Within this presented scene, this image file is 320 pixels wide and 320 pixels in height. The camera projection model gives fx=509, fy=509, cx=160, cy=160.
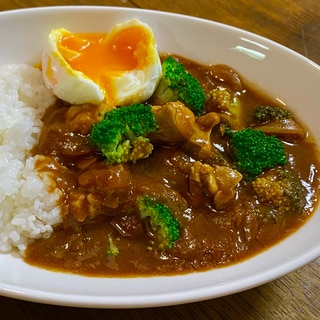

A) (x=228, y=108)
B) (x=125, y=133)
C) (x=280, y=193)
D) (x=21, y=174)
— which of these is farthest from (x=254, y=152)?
(x=21, y=174)

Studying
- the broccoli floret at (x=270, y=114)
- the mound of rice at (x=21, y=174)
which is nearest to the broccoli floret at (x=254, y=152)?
the broccoli floret at (x=270, y=114)

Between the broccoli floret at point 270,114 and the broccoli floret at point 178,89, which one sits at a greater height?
the broccoli floret at point 270,114

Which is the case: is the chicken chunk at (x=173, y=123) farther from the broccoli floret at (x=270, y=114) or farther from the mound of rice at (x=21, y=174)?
the mound of rice at (x=21, y=174)

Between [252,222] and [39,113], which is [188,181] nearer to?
[252,222]

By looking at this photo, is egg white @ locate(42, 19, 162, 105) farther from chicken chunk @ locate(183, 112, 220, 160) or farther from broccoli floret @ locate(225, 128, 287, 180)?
broccoli floret @ locate(225, 128, 287, 180)

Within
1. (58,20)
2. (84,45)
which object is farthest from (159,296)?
(58,20)

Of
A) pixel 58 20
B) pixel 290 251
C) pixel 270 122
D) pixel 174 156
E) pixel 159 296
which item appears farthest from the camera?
pixel 58 20

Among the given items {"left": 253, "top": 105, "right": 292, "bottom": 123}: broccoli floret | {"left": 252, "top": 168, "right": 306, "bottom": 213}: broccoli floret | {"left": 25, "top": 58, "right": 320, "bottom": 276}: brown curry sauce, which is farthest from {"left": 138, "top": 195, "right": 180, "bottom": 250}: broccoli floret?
{"left": 253, "top": 105, "right": 292, "bottom": 123}: broccoli floret
